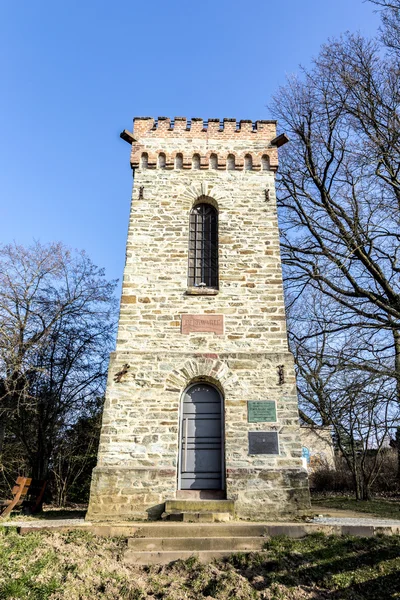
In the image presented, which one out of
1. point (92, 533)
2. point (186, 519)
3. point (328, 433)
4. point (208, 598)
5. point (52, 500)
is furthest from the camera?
point (328, 433)

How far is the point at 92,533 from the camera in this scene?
20.7 feet

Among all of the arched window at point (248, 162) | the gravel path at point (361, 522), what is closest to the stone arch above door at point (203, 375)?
the gravel path at point (361, 522)

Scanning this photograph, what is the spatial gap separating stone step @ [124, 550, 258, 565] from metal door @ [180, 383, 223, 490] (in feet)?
7.09

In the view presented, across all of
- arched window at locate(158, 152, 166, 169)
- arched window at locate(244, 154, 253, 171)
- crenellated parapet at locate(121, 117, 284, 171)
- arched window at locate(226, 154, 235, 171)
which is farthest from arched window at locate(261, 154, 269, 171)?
arched window at locate(158, 152, 166, 169)

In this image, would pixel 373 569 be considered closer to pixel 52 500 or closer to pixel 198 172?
pixel 198 172

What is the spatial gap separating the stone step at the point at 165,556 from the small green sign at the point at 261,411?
2751 millimetres

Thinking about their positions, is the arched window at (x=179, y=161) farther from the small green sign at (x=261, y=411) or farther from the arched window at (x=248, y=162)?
the small green sign at (x=261, y=411)

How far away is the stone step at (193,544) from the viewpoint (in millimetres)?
5926

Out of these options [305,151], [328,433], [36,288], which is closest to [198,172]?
[305,151]

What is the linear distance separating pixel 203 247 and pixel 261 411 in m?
4.11

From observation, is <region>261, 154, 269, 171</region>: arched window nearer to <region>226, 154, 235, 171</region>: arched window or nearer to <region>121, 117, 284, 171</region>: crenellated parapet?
<region>121, 117, 284, 171</region>: crenellated parapet

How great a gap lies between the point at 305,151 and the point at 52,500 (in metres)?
13.8

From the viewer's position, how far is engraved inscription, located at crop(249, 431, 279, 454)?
26.0 ft

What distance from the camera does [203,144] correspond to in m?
11.1
